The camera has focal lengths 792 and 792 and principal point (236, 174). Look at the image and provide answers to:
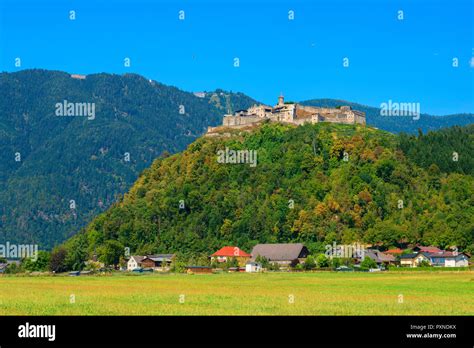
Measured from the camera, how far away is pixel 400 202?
528 ft

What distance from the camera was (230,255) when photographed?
158500 millimetres

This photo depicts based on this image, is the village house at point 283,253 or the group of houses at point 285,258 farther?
the village house at point 283,253

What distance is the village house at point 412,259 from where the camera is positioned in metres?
144

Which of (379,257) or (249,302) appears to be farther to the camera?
(379,257)

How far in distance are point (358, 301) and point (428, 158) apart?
423 feet

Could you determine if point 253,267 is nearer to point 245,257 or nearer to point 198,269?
point 198,269

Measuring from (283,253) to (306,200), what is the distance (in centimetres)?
1935

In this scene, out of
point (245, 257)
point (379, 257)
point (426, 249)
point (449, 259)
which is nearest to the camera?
point (449, 259)

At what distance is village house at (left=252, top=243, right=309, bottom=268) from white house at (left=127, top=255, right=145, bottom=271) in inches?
886

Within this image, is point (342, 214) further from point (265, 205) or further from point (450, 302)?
point (450, 302)

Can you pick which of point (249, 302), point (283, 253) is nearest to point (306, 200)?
point (283, 253)

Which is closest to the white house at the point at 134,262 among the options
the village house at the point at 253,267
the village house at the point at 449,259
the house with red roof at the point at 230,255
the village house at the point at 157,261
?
the village house at the point at 157,261

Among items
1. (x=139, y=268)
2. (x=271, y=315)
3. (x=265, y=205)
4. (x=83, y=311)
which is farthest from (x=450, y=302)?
(x=265, y=205)

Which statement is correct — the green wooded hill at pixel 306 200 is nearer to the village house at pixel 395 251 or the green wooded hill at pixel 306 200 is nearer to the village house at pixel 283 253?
the village house at pixel 395 251
